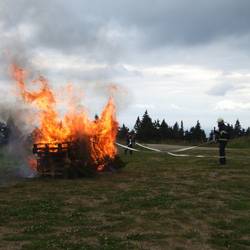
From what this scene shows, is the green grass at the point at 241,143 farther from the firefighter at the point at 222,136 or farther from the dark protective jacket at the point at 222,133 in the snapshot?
the dark protective jacket at the point at 222,133

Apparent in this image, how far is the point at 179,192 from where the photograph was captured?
15352 millimetres

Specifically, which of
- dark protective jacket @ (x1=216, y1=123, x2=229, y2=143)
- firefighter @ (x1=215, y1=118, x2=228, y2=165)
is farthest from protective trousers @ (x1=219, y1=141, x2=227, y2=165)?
dark protective jacket @ (x1=216, y1=123, x2=229, y2=143)

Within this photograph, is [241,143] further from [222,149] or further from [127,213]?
[127,213]

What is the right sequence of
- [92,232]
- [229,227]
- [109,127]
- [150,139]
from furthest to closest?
[150,139] < [109,127] < [229,227] < [92,232]

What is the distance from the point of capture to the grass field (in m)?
9.30

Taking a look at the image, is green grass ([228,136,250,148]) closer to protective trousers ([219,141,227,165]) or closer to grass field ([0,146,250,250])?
protective trousers ([219,141,227,165])

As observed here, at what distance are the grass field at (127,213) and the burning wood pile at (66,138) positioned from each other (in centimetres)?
94

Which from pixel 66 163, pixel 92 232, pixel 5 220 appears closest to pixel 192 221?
pixel 92 232

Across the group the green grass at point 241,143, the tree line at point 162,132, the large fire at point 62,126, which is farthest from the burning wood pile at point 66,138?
the tree line at point 162,132

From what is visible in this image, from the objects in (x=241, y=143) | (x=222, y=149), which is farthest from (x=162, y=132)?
(x=222, y=149)

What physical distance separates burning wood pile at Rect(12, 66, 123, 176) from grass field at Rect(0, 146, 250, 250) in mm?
945

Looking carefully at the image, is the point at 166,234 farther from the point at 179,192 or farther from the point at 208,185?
the point at 208,185

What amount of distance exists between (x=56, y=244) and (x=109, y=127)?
502 inches

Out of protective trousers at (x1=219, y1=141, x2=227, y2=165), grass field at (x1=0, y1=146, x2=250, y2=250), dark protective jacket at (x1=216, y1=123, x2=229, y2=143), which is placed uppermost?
dark protective jacket at (x1=216, y1=123, x2=229, y2=143)
